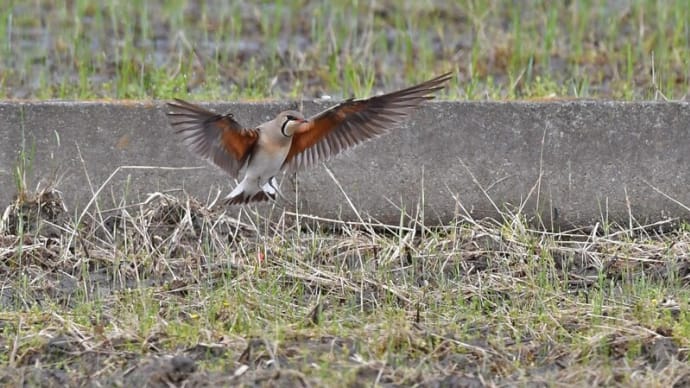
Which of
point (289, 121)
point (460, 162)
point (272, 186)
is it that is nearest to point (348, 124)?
point (289, 121)

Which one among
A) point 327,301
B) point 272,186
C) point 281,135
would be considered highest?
point 281,135

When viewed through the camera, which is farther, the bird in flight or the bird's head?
the bird's head

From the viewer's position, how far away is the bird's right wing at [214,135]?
16.2 feet

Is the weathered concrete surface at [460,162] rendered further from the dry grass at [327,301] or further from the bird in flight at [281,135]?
the bird in flight at [281,135]

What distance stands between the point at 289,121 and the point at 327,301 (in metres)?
0.81

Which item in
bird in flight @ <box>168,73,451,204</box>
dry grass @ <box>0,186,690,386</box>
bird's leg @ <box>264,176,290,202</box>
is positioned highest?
bird in flight @ <box>168,73,451,204</box>

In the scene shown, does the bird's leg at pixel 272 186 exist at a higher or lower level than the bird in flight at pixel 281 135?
lower

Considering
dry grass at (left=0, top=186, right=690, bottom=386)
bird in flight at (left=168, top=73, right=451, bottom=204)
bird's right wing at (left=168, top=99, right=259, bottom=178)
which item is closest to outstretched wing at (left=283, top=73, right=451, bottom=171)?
Result: bird in flight at (left=168, top=73, right=451, bottom=204)

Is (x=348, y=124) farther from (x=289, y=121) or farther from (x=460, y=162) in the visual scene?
(x=460, y=162)

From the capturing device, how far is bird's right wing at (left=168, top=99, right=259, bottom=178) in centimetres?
493

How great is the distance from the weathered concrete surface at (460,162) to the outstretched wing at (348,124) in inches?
15.4

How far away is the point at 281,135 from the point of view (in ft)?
17.2

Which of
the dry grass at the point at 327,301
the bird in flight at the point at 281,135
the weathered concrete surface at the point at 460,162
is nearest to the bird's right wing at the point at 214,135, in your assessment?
the bird in flight at the point at 281,135

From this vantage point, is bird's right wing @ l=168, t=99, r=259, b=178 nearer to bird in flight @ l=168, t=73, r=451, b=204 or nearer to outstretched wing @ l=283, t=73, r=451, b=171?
bird in flight @ l=168, t=73, r=451, b=204
